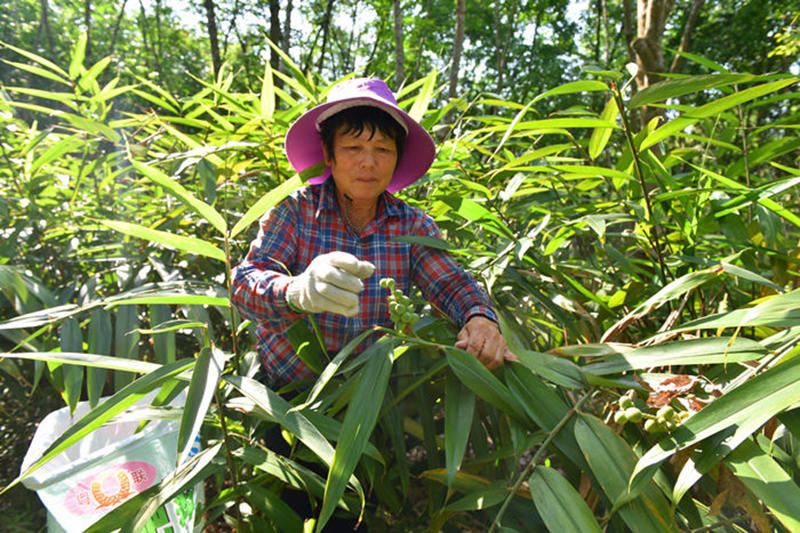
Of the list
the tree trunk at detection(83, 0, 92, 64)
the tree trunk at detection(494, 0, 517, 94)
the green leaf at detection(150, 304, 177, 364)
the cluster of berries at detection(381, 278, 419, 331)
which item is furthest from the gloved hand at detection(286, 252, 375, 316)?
the tree trunk at detection(83, 0, 92, 64)

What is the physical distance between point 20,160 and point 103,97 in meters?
0.44

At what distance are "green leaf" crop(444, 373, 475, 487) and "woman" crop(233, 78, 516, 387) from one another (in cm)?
17

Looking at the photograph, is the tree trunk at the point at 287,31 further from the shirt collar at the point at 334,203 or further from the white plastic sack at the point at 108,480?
the white plastic sack at the point at 108,480

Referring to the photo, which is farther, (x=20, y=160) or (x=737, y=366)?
(x=20, y=160)

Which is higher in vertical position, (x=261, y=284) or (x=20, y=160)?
(x=20, y=160)

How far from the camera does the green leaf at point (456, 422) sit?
0.54m

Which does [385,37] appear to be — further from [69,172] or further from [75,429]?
[75,429]

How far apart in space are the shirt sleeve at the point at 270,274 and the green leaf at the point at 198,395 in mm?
152

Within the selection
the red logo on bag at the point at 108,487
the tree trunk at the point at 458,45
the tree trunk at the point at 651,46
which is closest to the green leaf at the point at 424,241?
the red logo on bag at the point at 108,487

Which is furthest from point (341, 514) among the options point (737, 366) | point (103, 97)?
point (103, 97)

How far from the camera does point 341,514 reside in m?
0.89

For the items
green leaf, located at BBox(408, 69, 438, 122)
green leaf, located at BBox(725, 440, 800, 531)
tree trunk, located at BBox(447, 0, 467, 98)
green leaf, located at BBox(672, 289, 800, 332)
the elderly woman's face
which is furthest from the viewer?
tree trunk, located at BBox(447, 0, 467, 98)

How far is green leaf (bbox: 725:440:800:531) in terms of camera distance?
0.40 m

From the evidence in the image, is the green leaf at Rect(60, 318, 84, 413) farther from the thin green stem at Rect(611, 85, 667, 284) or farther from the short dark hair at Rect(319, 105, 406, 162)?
the thin green stem at Rect(611, 85, 667, 284)
